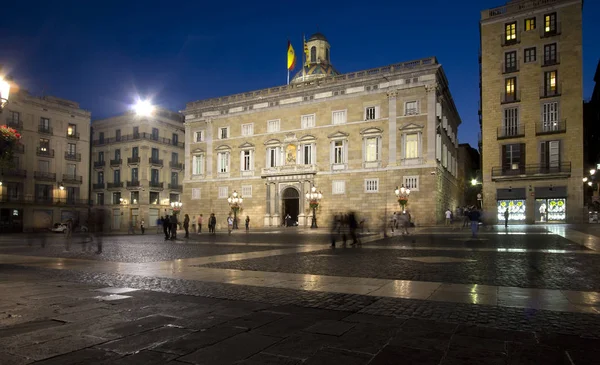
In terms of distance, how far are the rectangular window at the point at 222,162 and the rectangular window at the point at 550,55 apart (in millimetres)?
34699

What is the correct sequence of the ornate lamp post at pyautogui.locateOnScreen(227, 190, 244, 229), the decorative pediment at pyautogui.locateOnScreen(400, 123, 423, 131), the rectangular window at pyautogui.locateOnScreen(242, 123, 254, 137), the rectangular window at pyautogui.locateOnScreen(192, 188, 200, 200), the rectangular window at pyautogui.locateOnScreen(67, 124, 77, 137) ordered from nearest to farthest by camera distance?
the decorative pediment at pyautogui.locateOnScreen(400, 123, 423, 131), the ornate lamp post at pyautogui.locateOnScreen(227, 190, 244, 229), the rectangular window at pyautogui.locateOnScreen(242, 123, 254, 137), the rectangular window at pyautogui.locateOnScreen(192, 188, 200, 200), the rectangular window at pyautogui.locateOnScreen(67, 124, 77, 137)

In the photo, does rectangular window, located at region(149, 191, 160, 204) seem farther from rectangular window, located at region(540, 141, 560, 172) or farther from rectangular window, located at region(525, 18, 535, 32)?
rectangular window, located at region(525, 18, 535, 32)

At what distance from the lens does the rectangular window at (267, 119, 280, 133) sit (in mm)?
48378

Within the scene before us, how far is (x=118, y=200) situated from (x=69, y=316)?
60.0 metres

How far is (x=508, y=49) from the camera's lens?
40406mm

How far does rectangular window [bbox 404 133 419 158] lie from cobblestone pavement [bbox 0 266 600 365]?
35571mm

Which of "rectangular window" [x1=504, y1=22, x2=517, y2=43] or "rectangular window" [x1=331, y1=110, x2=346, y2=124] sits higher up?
"rectangular window" [x1=504, y1=22, x2=517, y2=43]

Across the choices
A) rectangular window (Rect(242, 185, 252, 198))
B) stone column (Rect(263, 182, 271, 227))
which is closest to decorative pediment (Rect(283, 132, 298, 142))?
stone column (Rect(263, 182, 271, 227))

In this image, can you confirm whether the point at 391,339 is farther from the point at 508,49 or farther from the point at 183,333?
the point at 508,49

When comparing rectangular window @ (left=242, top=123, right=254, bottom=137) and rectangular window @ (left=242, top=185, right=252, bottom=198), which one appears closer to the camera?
rectangular window @ (left=242, top=185, right=252, bottom=198)

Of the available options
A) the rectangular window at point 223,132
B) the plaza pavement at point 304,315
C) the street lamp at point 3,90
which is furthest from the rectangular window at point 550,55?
the street lamp at point 3,90

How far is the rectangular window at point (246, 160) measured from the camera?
1958 inches

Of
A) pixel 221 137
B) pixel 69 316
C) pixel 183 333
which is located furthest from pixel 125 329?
pixel 221 137

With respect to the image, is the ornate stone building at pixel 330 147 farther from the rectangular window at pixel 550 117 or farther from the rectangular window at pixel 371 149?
the rectangular window at pixel 550 117
